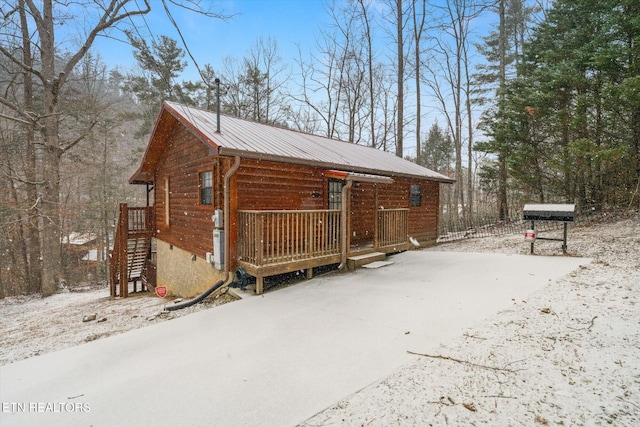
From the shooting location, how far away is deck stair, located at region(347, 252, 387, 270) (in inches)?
301

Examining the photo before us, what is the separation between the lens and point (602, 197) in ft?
41.7

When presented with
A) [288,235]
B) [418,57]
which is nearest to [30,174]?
[288,235]

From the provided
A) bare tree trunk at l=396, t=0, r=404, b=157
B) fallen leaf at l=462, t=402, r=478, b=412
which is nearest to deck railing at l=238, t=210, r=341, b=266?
fallen leaf at l=462, t=402, r=478, b=412

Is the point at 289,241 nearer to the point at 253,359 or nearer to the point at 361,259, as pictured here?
the point at 361,259

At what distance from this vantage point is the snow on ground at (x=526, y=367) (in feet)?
7.84

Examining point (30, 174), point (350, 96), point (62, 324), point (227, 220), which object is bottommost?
point (62, 324)

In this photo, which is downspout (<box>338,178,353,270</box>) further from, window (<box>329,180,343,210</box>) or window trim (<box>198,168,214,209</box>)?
window trim (<box>198,168,214,209</box>)

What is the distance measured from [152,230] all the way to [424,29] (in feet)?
64.4

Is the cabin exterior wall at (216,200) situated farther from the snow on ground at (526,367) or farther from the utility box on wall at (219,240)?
the snow on ground at (526,367)

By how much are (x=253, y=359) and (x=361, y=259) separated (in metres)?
4.70

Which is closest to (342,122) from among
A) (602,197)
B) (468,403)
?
(602,197)

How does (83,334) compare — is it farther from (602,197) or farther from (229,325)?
(602,197)

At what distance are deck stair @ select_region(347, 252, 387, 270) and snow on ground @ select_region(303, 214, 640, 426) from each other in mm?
3674

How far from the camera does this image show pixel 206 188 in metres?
7.93
